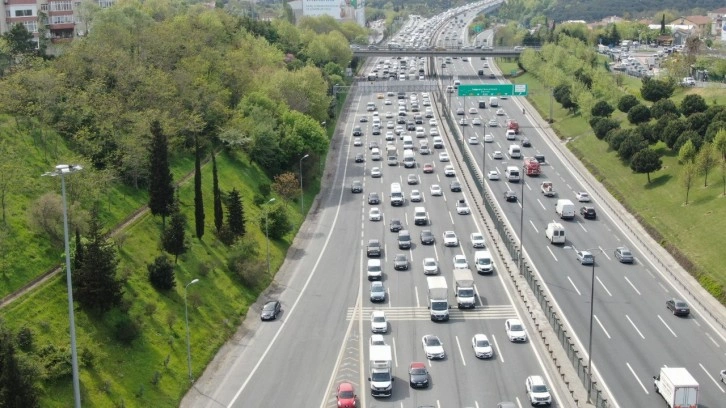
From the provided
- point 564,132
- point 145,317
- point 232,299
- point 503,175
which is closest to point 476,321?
point 232,299

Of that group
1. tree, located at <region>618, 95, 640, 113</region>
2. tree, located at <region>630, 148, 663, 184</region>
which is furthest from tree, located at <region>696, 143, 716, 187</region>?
tree, located at <region>618, 95, 640, 113</region>

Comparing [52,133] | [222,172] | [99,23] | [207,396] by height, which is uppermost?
[99,23]

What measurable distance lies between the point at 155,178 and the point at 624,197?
53297 millimetres

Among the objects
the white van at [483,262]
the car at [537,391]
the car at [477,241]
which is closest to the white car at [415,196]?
the car at [477,241]

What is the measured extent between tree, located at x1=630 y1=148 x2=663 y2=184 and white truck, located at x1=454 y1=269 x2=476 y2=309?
3883cm

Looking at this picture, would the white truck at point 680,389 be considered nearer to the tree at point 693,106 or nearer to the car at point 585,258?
the car at point 585,258

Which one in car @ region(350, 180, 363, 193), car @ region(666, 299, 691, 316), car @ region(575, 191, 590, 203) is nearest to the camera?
car @ region(666, 299, 691, 316)

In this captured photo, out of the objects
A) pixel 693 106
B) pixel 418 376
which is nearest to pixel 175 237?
pixel 418 376

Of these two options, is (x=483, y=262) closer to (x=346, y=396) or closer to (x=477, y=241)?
(x=477, y=241)

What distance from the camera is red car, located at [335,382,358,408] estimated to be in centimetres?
5791

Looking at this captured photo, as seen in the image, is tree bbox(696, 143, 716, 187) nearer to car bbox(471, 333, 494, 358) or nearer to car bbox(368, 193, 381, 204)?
car bbox(368, 193, 381, 204)

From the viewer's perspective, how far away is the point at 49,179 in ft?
257

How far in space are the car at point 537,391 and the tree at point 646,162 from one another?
54930mm

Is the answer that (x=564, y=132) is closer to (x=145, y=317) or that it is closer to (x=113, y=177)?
(x=113, y=177)
